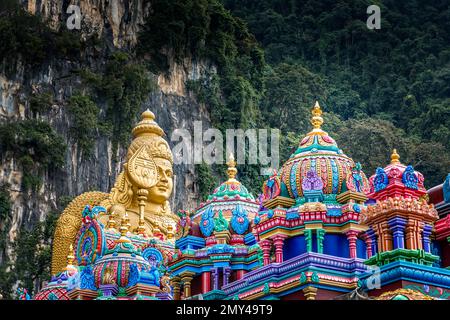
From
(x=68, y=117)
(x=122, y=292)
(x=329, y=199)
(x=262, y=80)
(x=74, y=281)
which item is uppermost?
(x=262, y=80)

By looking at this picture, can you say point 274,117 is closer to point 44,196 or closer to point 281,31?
point 281,31

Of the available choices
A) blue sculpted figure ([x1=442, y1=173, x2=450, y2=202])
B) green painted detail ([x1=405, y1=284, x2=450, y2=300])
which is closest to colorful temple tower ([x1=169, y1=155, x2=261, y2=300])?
blue sculpted figure ([x1=442, y1=173, x2=450, y2=202])

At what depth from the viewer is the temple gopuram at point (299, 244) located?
18016 millimetres

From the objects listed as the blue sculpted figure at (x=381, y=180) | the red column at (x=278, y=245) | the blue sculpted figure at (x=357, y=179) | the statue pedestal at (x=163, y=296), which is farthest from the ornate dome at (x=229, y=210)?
the blue sculpted figure at (x=381, y=180)

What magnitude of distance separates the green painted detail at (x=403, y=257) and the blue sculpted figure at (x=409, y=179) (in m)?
1.64

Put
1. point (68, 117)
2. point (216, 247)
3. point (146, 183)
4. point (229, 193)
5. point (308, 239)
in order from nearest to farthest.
Answer: point (308, 239) → point (216, 247) → point (229, 193) → point (146, 183) → point (68, 117)

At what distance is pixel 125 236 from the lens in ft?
77.9

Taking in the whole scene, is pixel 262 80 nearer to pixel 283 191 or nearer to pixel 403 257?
pixel 283 191

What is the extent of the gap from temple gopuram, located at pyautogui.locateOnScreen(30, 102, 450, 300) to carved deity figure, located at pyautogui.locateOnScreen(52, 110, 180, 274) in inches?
37.0

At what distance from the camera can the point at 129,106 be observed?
55.2 meters

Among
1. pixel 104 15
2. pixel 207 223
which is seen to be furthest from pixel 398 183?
pixel 104 15

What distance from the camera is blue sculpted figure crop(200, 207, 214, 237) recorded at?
2419 cm

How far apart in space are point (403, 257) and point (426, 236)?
181cm
